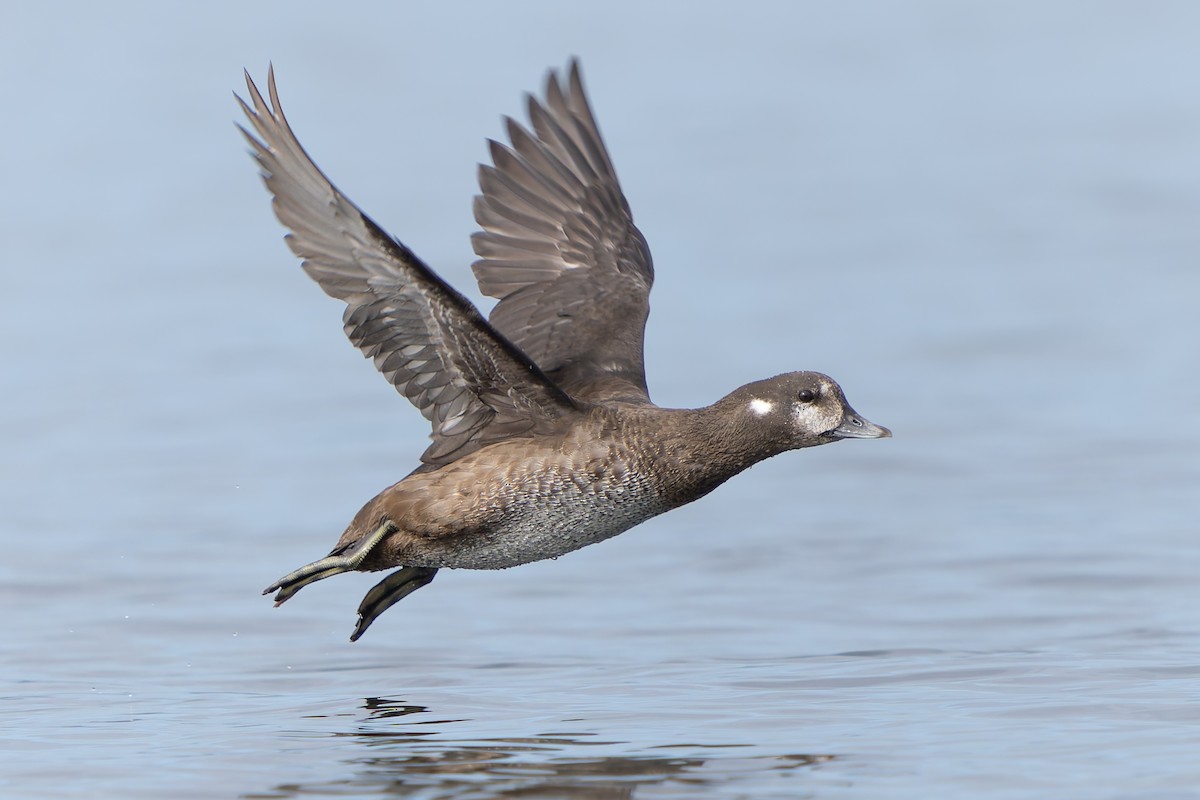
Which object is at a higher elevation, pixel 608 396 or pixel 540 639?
pixel 608 396

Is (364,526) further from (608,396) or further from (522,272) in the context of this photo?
(522,272)

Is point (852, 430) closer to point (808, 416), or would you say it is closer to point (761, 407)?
point (808, 416)

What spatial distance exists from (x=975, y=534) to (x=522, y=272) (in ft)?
13.8

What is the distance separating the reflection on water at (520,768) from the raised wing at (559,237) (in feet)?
8.25

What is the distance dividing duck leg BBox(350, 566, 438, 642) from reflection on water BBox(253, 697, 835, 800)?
1.22m

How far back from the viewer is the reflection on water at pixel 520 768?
25.8 feet

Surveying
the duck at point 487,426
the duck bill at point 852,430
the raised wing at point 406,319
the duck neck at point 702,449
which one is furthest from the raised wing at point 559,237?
the duck bill at point 852,430

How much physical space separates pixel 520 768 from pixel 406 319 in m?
1.86

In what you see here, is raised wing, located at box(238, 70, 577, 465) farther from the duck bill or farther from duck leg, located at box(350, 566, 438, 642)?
the duck bill

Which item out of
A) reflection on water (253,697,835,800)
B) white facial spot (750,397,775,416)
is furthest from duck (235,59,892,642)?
reflection on water (253,697,835,800)

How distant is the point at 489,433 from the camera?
31.0ft

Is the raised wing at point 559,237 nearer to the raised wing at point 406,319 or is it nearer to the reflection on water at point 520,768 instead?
the raised wing at point 406,319

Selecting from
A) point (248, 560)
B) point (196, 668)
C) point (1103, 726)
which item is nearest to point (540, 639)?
point (196, 668)

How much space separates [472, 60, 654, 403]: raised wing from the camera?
1069 centimetres
